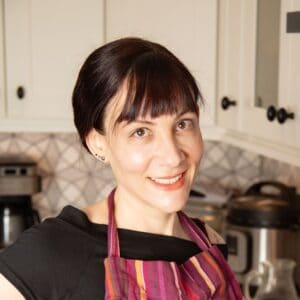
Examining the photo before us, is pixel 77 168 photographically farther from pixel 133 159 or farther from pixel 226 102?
pixel 133 159

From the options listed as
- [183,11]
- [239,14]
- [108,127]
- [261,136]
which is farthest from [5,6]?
[108,127]

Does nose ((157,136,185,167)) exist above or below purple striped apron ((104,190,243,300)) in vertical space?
above

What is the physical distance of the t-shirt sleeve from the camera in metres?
1.21

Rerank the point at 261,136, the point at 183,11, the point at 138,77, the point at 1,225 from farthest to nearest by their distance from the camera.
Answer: the point at 1,225, the point at 183,11, the point at 261,136, the point at 138,77

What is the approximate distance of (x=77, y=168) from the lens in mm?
3008

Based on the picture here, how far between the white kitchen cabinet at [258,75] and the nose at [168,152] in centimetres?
78

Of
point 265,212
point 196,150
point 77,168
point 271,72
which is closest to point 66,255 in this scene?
point 196,150

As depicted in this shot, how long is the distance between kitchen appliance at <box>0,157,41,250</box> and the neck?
1499mm

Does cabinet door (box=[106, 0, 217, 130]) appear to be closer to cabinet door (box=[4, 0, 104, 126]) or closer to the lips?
cabinet door (box=[4, 0, 104, 126])

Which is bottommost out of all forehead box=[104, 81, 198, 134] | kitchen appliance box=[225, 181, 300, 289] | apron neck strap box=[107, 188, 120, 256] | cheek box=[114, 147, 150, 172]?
kitchen appliance box=[225, 181, 300, 289]

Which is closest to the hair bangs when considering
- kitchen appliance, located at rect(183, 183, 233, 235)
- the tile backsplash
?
kitchen appliance, located at rect(183, 183, 233, 235)

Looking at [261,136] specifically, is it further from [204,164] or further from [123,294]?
[123,294]

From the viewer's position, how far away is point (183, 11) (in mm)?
2521

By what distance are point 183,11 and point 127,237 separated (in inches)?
53.2
